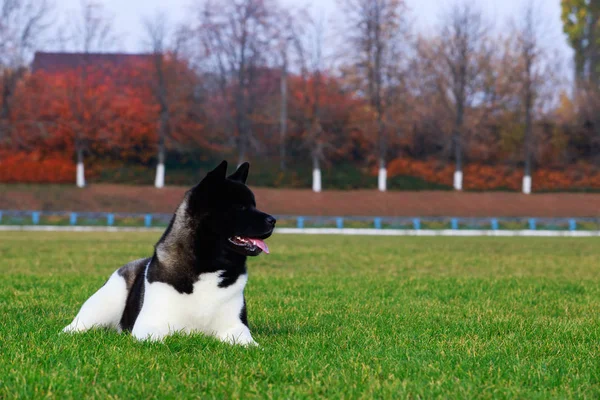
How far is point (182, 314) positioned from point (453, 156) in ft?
178

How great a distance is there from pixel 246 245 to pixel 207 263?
0.36m

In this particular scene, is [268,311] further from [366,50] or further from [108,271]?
[366,50]

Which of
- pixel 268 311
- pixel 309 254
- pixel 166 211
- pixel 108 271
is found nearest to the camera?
pixel 268 311

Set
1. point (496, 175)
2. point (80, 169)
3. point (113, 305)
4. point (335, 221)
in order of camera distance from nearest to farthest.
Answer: point (113, 305)
point (335, 221)
point (80, 169)
point (496, 175)

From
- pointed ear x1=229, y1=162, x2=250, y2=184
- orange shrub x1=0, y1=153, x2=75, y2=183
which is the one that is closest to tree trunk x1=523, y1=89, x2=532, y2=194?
orange shrub x1=0, y1=153, x2=75, y2=183

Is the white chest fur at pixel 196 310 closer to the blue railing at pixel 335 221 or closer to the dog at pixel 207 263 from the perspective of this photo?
the dog at pixel 207 263

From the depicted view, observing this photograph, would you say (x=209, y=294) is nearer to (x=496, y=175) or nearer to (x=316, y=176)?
(x=316, y=176)

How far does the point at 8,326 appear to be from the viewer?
8.02 meters

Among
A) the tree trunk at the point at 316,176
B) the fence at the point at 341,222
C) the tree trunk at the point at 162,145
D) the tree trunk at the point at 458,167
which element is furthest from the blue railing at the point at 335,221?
the tree trunk at the point at 458,167

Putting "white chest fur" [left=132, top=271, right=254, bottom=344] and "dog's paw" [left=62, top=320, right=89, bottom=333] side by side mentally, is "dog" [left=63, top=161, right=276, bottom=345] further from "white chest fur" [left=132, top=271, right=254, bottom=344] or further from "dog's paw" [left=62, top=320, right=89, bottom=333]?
"dog's paw" [left=62, top=320, right=89, bottom=333]

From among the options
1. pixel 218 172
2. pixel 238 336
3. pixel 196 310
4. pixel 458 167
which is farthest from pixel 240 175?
pixel 458 167

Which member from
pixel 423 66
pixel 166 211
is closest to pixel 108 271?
pixel 166 211

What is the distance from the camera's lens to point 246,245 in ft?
21.4

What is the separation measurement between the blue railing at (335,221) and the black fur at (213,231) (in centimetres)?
3563
